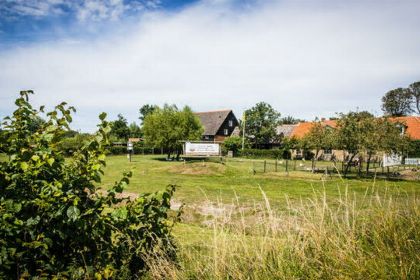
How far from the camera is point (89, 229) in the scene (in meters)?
3.35

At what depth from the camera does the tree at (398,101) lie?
265 feet

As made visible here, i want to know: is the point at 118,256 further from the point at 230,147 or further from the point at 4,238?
the point at 230,147

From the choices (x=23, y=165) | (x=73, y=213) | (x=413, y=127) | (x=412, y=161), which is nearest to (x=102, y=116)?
(x=23, y=165)

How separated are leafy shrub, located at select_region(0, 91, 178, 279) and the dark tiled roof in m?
65.7

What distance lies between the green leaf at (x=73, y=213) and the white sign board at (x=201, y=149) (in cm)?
2536

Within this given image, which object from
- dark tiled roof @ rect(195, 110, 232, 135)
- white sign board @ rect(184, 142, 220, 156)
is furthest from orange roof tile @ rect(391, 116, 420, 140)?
white sign board @ rect(184, 142, 220, 156)

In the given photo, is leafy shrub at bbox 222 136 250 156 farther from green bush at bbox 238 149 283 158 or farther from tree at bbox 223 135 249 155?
green bush at bbox 238 149 283 158

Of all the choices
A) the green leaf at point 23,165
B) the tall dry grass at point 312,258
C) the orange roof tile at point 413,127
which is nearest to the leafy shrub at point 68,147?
the green leaf at point 23,165

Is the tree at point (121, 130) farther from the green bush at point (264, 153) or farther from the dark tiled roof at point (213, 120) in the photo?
the green bush at point (264, 153)

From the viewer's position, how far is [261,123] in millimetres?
62250

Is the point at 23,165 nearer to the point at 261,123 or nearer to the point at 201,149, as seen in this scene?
the point at 201,149

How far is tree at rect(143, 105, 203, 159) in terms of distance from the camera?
1705 inches

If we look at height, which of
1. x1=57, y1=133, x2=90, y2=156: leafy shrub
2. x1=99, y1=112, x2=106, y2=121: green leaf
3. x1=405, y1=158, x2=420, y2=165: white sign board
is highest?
x1=99, y1=112, x2=106, y2=121: green leaf

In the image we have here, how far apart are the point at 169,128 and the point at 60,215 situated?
132 ft
